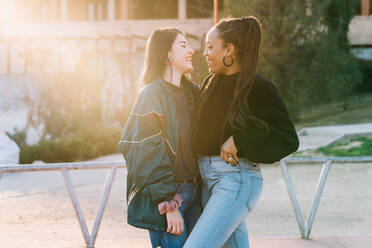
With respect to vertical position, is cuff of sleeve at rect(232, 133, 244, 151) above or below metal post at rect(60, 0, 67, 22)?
below

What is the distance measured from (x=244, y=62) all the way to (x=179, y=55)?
0.36 meters

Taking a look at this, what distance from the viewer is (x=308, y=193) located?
8586 mm

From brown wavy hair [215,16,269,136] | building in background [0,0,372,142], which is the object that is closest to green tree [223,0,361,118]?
building in background [0,0,372,142]

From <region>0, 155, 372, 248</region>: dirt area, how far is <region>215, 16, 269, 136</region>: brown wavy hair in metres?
2.49

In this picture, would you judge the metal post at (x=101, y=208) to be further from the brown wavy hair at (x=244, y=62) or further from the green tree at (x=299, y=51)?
the green tree at (x=299, y=51)

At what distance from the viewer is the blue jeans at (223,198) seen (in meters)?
2.47

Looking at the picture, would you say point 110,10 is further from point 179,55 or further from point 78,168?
point 179,55

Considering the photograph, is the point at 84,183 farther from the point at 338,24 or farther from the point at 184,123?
the point at 338,24

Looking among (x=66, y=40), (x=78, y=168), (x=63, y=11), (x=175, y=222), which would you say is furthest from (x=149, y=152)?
(x=63, y=11)

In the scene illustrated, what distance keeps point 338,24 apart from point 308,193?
13.6 m

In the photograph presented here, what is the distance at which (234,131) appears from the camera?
2527mm

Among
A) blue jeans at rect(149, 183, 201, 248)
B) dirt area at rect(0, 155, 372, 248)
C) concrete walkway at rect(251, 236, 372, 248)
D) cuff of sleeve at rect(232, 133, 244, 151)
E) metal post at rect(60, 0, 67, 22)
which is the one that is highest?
metal post at rect(60, 0, 67, 22)

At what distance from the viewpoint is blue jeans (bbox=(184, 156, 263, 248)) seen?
8.10ft

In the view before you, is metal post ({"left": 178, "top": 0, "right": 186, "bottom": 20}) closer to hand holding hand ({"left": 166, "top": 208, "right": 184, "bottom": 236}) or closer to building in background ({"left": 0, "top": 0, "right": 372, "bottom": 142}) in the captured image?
building in background ({"left": 0, "top": 0, "right": 372, "bottom": 142})
